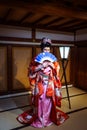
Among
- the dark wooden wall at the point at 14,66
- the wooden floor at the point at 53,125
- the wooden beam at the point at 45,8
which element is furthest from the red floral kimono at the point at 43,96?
the dark wooden wall at the point at 14,66

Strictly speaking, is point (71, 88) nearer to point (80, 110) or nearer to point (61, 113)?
point (80, 110)

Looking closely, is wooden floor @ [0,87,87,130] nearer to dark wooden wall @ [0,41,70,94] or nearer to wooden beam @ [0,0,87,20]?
dark wooden wall @ [0,41,70,94]

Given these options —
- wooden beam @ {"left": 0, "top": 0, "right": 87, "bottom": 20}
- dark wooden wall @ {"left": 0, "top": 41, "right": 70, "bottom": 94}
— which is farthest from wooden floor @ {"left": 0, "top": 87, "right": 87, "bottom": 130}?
wooden beam @ {"left": 0, "top": 0, "right": 87, "bottom": 20}

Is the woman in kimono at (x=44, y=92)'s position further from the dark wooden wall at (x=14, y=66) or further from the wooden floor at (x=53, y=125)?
the dark wooden wall at (x=14, y=66)

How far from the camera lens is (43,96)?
2.79 metres

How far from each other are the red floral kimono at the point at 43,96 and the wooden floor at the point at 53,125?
14 cm

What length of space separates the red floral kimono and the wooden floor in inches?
5.4

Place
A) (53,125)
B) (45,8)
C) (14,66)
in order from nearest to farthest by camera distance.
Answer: (45,8) → (53,125) → (14,66)

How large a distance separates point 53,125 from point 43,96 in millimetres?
552

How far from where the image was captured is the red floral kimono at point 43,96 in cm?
278

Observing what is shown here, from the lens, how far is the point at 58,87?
2.93 metres

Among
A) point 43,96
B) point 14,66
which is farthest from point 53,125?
point 14,66

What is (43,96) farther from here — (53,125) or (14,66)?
(14,66)

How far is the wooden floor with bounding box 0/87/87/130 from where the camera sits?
8.86 feet
